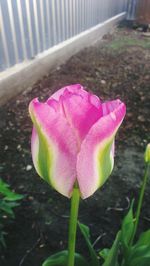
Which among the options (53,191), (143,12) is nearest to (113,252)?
(53,191)

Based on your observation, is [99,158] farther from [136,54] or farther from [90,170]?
[136,54]

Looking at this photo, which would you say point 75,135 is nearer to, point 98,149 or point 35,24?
point 98,149

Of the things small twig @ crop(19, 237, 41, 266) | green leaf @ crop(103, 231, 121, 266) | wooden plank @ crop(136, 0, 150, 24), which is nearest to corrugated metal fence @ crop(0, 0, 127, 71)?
small twig @ crop(19, 237, 41, 266)

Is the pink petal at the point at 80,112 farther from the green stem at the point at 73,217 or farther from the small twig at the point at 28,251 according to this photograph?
the small twig at the point at 28,251

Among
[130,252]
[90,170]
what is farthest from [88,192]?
[130,252]

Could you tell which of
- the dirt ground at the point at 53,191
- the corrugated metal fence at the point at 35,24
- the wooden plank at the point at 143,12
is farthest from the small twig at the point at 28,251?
the wooden plank at the point at 143,12
